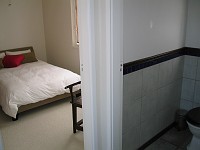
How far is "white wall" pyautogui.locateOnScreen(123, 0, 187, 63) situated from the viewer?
1.74 meters

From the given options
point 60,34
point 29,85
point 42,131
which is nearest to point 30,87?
point 29,85

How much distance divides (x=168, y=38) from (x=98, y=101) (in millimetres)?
1039

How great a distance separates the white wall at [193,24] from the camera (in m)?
2.34

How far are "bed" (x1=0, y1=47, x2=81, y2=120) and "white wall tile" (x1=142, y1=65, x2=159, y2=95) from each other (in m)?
1.74

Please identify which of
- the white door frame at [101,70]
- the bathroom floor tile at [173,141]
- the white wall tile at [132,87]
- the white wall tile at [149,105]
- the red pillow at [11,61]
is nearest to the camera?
the white door frame at [101,70]

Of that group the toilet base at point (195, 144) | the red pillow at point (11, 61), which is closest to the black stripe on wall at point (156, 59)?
the toilet base at point (195, 144)

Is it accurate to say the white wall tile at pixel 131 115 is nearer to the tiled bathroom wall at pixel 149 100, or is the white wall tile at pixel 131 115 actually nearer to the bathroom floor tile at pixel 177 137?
the tiled bathroom wall at pixel 149 100

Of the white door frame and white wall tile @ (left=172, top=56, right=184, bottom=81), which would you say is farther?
white wall tile @ (left=172, top=56, right=184, bottom=81)

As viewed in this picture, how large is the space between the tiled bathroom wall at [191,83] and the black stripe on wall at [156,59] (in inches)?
2.8

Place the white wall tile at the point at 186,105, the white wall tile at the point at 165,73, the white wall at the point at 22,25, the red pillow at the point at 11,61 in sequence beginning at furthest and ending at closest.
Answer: the white wall at the point at 22,25, the red pillow at the point at 11,61, the white wall tile at the point at 186,105, the white wall tile at the point at 165,73

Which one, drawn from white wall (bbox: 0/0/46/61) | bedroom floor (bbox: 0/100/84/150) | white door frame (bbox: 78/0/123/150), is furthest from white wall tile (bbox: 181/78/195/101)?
white wall (bbox: 0/0/46/61)

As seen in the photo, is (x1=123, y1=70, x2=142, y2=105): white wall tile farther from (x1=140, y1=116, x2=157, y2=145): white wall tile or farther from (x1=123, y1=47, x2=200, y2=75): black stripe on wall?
(x1=140, y1=116, x2=157, y2=145): white wall tile

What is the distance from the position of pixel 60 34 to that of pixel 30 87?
5.90 ft

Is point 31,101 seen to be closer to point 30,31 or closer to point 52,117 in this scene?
point 52,117
